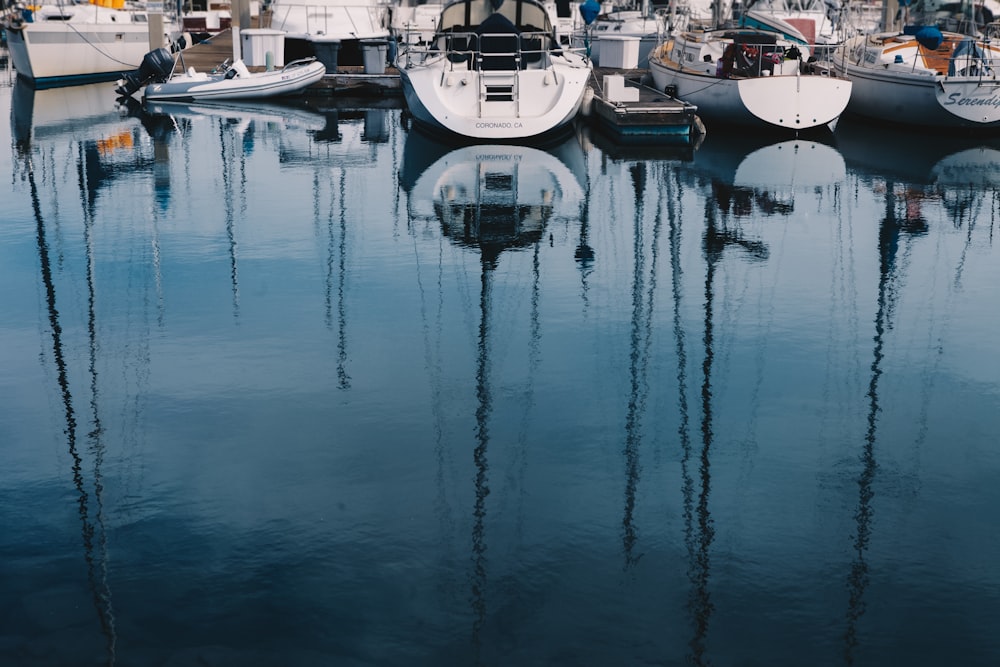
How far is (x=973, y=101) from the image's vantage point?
27.6 meters

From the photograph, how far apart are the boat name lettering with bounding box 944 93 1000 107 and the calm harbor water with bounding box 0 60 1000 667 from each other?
9.06 metres

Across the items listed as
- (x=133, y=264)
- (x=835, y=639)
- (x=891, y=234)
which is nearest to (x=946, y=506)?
(x=835, y=639)

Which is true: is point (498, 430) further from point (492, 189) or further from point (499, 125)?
point (499, 125)

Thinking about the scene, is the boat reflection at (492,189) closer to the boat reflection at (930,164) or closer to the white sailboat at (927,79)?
the boat reflection at (930,164)

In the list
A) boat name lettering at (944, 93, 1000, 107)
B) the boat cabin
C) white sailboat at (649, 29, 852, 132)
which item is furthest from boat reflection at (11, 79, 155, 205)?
boat name lettering at (944, 93, 1000, 107)

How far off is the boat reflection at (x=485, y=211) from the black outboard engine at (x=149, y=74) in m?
11.5

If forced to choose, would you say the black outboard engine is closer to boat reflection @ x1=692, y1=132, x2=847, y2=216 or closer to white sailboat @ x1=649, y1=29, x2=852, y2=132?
white sailboat @ x1=649, y1=29, x2=852, y2=132

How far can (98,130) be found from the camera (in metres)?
29.2

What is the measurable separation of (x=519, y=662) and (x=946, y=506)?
373 cm

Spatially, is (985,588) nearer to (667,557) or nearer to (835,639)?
(835,639)

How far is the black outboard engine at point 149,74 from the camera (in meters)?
36.1

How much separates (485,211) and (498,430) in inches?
369

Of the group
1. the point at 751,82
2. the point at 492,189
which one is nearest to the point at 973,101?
the point at 751,82

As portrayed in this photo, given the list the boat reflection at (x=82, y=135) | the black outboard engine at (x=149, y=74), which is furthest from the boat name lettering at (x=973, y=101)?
the black outboard engine at (x=149, y=74)
